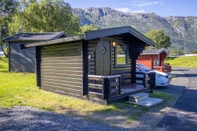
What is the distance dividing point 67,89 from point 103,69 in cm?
184

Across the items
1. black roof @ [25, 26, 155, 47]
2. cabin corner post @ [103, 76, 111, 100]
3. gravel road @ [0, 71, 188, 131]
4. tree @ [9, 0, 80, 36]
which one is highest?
tree @ [9, 0, 80, 36]

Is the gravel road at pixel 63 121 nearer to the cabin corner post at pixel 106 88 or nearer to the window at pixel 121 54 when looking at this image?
the cabin corner post at pixel 106 88

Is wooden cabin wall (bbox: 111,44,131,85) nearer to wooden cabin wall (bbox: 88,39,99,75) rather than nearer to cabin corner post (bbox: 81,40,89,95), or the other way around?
wooden cabin wall (bbox: 88,39,99,75)

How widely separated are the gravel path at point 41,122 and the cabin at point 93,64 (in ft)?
5.83

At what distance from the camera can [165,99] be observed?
7.55m

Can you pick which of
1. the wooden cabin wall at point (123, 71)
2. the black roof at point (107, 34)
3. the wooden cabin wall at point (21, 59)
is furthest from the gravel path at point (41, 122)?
the wooden cabin wall at point (21, 59)

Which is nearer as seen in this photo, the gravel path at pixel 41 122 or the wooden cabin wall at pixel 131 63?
the gravel path at pixel 41 122

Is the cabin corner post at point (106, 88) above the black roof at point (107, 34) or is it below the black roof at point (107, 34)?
below

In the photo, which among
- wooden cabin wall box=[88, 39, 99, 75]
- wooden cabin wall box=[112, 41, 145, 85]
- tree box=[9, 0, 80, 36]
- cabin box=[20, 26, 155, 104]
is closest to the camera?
cabin box=[20, 26, 155, 104]

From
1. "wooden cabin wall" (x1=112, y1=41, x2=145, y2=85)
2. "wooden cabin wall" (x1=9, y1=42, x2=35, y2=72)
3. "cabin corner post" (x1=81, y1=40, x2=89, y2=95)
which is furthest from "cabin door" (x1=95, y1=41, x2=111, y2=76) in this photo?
"wooden cabin wall" (x1=9, y1=42, x2=35, y2=72)

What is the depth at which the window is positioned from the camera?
27.3 ft

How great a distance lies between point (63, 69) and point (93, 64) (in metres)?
1.53

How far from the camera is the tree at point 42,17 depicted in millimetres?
24281

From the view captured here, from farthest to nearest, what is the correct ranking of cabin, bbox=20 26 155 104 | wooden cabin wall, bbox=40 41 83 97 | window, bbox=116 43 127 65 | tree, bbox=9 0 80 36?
1. tree, bbox=9 0 80 36
2. window, bbox=116 43 127 65
3. wooden cabin wall, bbox=40 41 83 97
4. cabin, bbox=20 26 155 104
